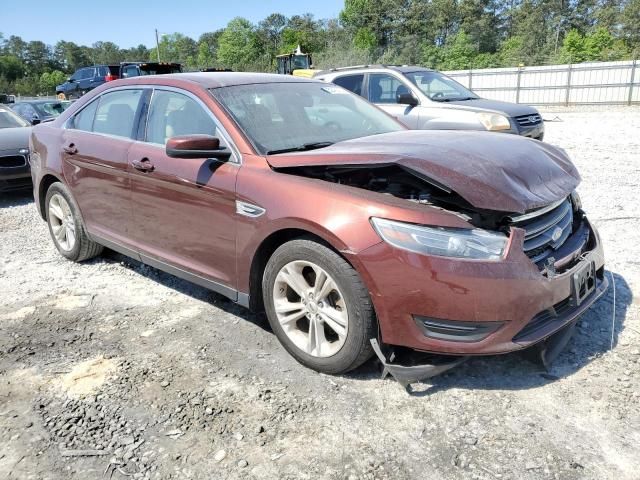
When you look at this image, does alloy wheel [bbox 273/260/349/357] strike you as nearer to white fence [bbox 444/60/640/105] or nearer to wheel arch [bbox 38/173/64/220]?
wheel arch [bbox 38/173/64/220]

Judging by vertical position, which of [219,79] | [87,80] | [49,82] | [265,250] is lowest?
[265,250]

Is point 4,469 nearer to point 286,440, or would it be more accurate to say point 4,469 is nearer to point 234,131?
point 286,440

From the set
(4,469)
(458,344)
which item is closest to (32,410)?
(4,469)

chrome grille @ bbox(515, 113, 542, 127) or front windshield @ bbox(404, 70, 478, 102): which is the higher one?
front windshield @ bbox(404, 70, 478, 102)

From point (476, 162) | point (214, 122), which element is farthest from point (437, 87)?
point (476, 162)

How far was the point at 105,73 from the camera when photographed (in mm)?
24469

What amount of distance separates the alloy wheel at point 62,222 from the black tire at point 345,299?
108 inches

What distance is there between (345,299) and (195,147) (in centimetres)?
127

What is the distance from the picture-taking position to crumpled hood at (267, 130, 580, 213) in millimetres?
2580

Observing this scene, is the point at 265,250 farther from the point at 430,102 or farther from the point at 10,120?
the point at 10,120

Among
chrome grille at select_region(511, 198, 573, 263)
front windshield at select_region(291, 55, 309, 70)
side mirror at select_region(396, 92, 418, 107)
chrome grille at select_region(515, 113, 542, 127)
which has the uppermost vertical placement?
front windshield at select_region(291, 55, 309, 70)

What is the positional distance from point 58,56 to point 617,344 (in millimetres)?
133131

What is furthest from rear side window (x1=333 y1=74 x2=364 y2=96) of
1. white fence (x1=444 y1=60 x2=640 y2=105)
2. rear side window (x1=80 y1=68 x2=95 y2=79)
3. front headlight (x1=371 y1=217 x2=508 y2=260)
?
rear side window (x1=80 y1=68 x2=95 y2=79)

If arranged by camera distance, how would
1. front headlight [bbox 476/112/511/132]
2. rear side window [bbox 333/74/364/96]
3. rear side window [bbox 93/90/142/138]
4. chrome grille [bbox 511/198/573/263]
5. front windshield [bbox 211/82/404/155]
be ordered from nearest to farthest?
1. chrome grille [bbox 511/198/573/263]
2. front windshield [bbox 211/82/404/155]
3. rear side window [bbox 93/90/142/138]
4. front headlight [bbox 476/112/511/132]
5. rear side window [bbox 333/74/364/96]
